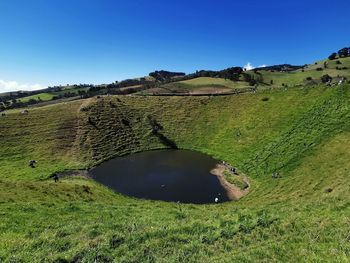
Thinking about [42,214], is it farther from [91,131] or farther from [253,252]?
[91,131]

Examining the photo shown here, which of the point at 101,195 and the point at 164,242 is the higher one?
the point at 164,242

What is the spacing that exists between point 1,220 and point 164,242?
40.8 ft

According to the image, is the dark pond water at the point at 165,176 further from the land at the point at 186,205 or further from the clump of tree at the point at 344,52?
the clump of tree at the point at 344,52

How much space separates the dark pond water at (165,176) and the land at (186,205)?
3253 millimetres

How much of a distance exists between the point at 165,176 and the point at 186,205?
17.0 meters

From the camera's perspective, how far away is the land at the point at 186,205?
16.2 metres

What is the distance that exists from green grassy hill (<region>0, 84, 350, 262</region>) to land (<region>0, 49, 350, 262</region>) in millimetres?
123

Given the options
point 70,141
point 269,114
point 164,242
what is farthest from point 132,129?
point 164,242

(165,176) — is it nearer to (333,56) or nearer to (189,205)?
(189,205)

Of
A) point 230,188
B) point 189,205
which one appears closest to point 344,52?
point 230,188

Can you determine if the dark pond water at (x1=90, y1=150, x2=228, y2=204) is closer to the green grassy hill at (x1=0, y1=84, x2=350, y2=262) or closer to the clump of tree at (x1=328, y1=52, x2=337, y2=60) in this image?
the green grassy hill at (x1=0, y1=84, x2=350, y2=262)

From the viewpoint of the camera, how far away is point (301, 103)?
2891 inches

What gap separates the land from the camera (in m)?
16.2

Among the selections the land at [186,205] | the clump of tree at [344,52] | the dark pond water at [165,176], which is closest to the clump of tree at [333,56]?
the clump of tree at [344,52]
